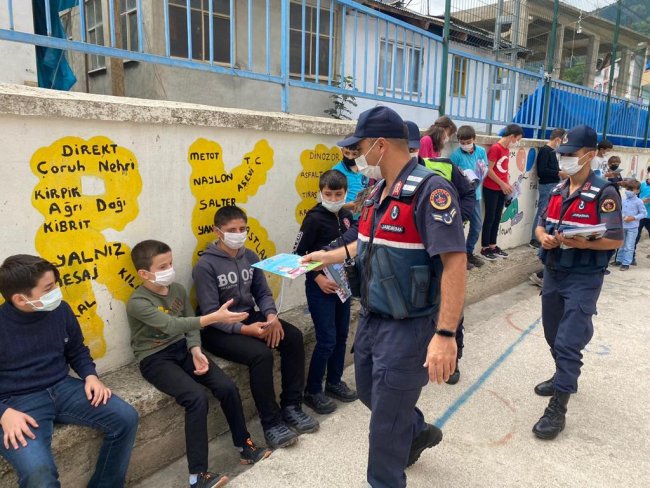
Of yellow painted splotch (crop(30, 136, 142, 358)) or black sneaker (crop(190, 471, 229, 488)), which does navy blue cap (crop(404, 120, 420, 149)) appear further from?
black sneaker (crop(190, 471, 229, 488))

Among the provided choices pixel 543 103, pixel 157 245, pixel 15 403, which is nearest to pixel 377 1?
pixel 543 103

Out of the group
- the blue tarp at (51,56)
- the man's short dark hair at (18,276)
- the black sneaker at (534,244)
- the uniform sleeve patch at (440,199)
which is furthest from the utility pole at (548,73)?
the man's short dark hair at (18,276)

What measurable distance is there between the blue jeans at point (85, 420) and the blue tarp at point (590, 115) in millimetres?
6501

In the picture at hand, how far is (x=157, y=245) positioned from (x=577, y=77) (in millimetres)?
11392

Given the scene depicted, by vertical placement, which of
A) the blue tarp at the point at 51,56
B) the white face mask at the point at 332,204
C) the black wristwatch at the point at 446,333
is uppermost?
the blue tarp at the point at 51,56

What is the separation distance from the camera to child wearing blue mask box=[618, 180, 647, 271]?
7293mm

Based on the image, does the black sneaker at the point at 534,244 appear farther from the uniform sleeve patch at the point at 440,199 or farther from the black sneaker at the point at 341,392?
the uniform sleeve patch at the point at 440,199

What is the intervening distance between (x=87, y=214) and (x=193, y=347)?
3.03 feet

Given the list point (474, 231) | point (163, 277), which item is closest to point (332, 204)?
point (163, 277)

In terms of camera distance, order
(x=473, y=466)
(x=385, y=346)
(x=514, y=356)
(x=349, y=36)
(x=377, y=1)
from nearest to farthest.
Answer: (x=385, y=346)
(x=473, y=466)
(x=514, y=356)
(x=349, y=36)
(x=377, y=1)

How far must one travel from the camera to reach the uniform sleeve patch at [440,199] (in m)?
1.90

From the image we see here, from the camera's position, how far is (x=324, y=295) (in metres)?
3.18

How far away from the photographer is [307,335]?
344 centimetres

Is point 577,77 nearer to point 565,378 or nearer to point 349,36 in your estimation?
point 349,36
